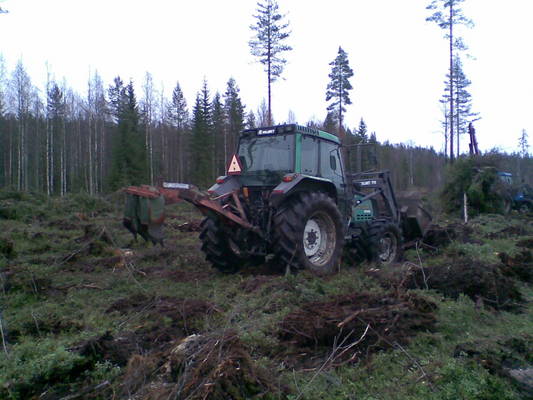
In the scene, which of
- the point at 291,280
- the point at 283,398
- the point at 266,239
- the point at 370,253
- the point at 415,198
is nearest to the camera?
the point at 283,398

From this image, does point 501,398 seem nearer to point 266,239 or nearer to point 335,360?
point 335,360

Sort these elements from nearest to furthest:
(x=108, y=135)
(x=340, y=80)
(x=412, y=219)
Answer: (x=412, y=219) → (x=340, y=80) → (x=108, y=135)

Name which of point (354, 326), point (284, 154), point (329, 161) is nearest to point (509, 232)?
point (329, 161)

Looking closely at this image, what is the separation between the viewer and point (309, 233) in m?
7.68

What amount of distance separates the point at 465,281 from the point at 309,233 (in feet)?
8.38

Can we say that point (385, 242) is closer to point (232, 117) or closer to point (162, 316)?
point (162, 316)

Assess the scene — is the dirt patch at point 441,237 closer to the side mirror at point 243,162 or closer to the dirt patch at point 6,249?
the side mirror at point 243,162

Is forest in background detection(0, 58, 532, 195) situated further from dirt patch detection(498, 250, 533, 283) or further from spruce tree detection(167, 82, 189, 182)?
dirt patch detection(498, 250, 533, 283)

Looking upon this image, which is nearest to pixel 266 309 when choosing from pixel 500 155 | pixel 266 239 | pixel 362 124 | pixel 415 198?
pixel 266 239

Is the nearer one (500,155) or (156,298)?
(156,298)

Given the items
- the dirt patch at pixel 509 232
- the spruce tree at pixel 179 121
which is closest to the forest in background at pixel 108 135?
the spruce tree at pixel 179 121

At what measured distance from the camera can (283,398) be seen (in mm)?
3332

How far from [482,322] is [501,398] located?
1.97 meters

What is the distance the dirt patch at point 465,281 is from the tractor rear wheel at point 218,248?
239cm
